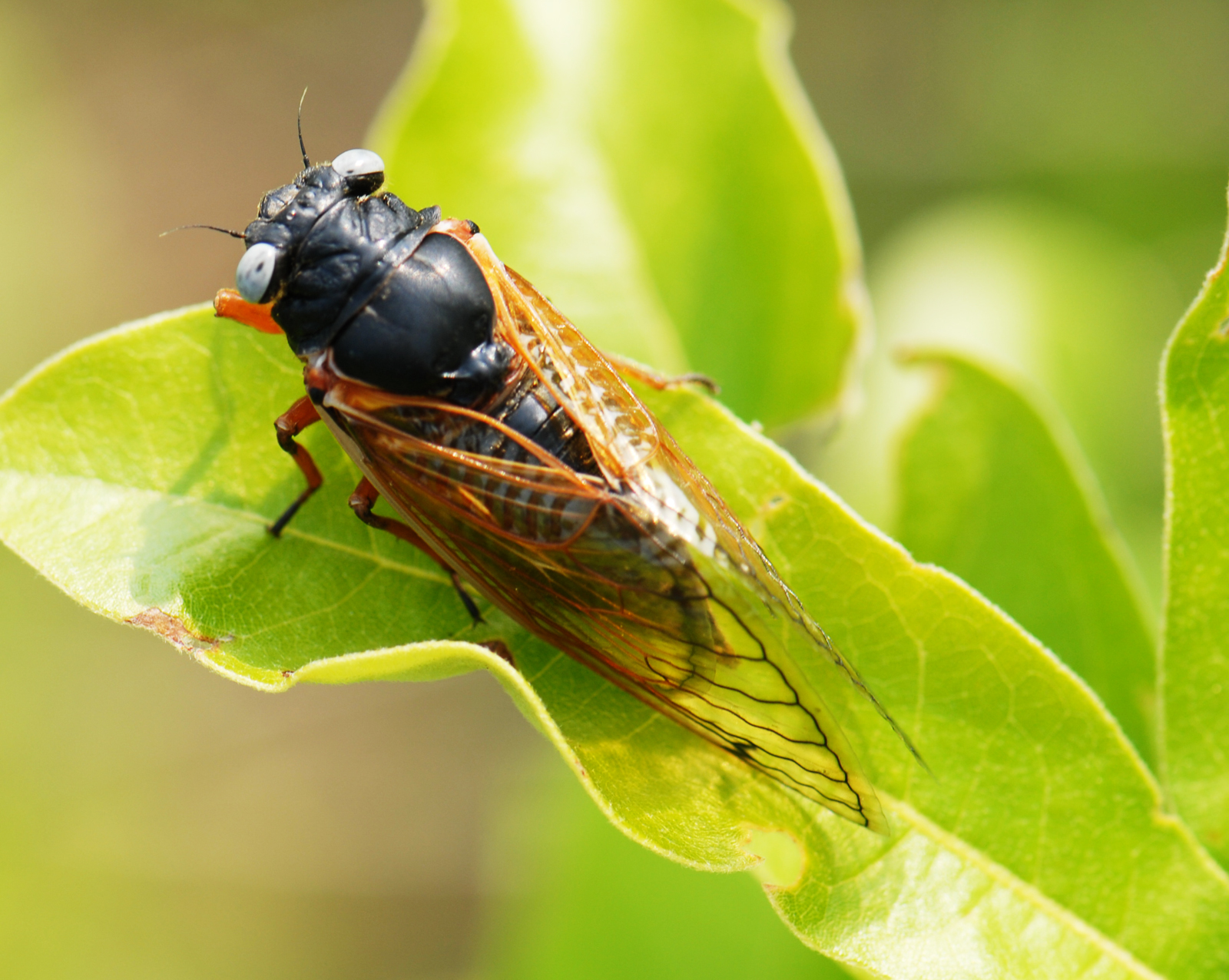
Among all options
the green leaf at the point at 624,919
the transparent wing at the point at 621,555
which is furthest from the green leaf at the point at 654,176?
the green leaf at the point at 624,919

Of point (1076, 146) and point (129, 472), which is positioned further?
point (1076, 146)

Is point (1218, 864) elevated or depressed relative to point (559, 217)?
depressed

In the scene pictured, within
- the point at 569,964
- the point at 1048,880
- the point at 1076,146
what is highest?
the point at 1076,146

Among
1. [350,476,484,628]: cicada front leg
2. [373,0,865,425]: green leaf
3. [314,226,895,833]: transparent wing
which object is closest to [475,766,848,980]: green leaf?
[314,226,895,833]: transparent wing

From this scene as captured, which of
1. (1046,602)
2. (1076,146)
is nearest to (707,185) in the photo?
(1046,602)

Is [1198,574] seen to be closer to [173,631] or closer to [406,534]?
[406,534]

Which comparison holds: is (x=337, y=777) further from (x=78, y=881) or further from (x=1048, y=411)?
(x=1048, y=411)
